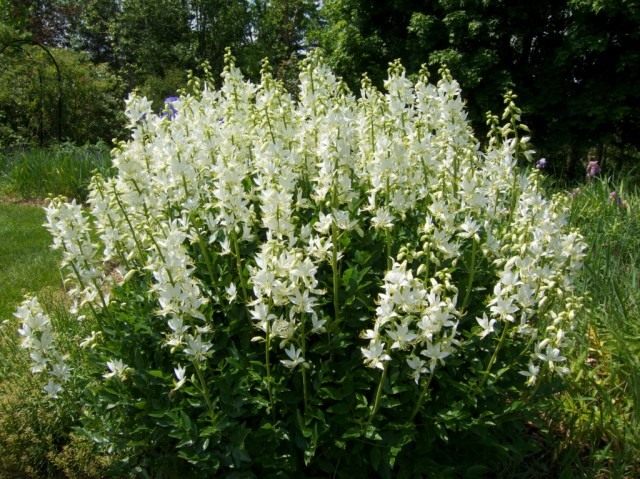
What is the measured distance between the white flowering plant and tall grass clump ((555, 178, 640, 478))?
26.9 inches

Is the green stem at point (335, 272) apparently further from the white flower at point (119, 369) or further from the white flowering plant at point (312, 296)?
the white flower at point (119, 369)

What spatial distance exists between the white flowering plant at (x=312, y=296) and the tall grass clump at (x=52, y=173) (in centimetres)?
635

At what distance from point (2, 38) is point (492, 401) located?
1547cm

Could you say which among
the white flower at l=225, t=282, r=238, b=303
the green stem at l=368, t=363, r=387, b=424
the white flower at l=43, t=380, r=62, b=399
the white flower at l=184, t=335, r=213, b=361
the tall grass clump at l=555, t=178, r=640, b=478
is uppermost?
the white flower at l=225, t=282, r=238, b=303

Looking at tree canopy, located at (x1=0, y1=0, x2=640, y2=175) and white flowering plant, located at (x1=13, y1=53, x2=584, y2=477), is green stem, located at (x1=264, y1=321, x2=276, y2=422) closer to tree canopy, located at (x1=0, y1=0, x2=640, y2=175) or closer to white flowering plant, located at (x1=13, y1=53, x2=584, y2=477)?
white flowering plant, located at (x1=13, y1=53, x2=584, y2=477)

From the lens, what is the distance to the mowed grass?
5238 mm

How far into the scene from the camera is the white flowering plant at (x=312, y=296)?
220 cm

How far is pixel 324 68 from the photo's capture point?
331 cm

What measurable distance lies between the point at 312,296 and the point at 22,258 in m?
4.98

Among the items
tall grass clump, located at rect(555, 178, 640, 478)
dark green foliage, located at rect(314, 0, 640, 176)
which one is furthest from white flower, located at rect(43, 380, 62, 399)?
dark green foliage, located at rect(314, 0, 640, 176)

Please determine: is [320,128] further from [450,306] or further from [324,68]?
[450,306]

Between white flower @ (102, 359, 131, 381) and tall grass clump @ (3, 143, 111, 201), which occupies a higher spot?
white flower @ (102, 359, 131, 381)

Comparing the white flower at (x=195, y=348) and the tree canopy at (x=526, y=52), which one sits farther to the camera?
the tree canopy at (x=526, y=52)

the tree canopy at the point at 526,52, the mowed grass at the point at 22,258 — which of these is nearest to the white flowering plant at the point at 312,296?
the mowed grass at the point at 22,258
